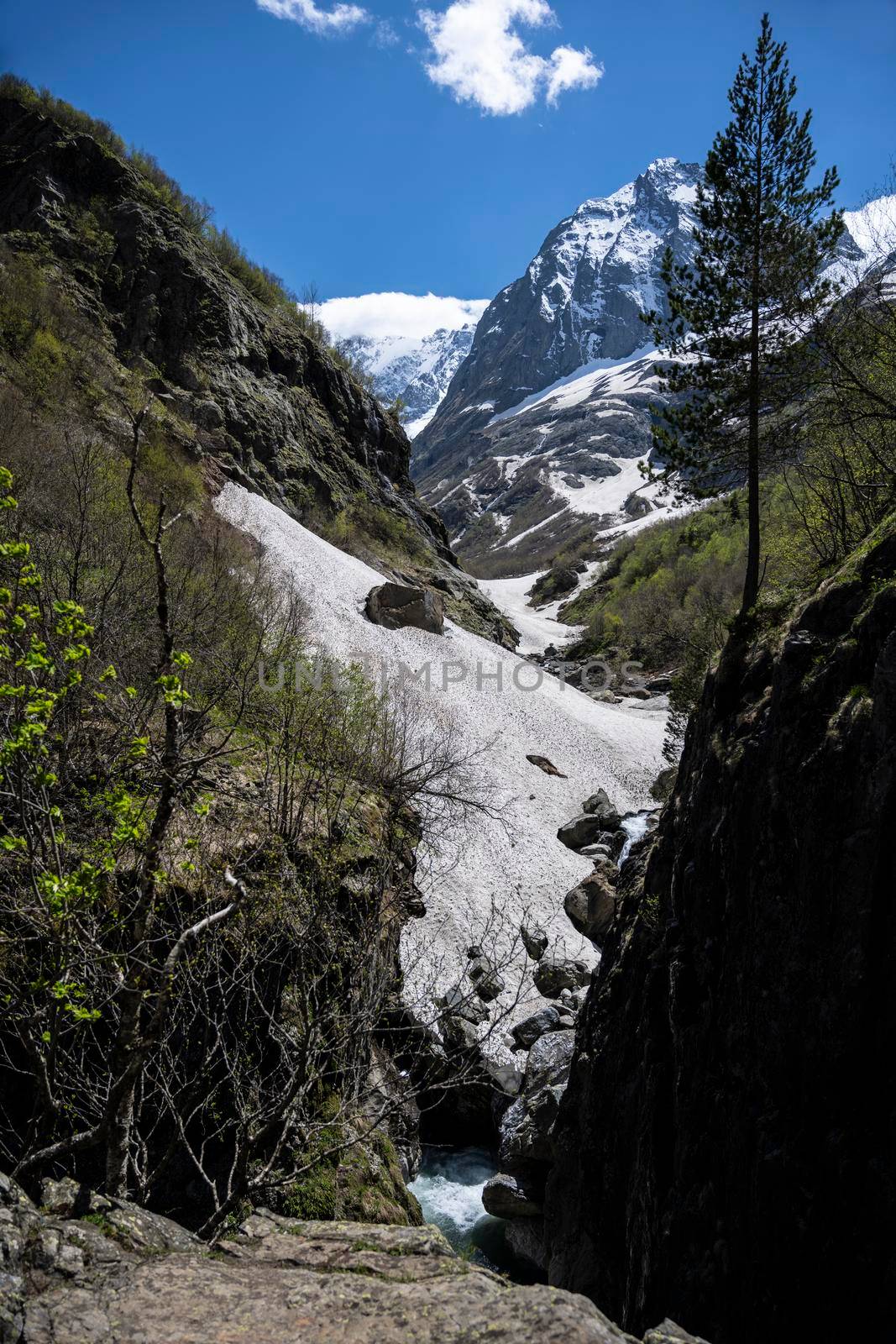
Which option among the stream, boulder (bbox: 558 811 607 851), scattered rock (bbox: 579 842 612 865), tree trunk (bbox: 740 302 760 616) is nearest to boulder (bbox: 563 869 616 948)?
scattered rock (bbox: 579 842 612 865)

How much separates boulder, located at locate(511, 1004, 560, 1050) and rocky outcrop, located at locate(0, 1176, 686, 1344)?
398 inches

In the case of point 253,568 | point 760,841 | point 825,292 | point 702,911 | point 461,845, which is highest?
point 825,292

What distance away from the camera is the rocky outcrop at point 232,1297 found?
3.49 meters

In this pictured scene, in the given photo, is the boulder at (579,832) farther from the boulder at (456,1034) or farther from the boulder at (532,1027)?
the boulder at (456,1034)

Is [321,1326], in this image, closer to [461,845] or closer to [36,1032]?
[36,1032]

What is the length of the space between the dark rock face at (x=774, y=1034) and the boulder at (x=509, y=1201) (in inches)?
79.5

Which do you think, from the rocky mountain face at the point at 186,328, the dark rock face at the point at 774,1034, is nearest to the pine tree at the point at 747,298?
the dark rock face at the point at 774,1034

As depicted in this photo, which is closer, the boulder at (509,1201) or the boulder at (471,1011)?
the boulder at (509,1201)

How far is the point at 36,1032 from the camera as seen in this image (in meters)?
6.55

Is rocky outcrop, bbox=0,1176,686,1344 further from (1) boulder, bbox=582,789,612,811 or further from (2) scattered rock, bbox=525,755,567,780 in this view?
(2) scattered rock, bbox=525,755,567,780

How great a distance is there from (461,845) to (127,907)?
1202 cm

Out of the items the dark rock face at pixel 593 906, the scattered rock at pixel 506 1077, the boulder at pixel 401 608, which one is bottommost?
the scattered rock at pixel 506 1077

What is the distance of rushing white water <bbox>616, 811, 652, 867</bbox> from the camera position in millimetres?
21281

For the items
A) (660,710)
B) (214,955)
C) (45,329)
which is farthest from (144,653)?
(660,710)
